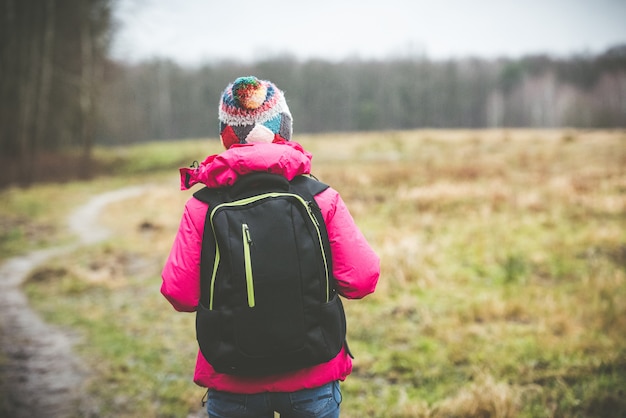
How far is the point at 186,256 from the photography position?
5.35 feet

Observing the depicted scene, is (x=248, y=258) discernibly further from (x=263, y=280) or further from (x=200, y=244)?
(x=200, y=244)

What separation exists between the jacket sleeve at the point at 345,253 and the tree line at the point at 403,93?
207 feet

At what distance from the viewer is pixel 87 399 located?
12.6 feet

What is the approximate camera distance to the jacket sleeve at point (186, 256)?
162cm

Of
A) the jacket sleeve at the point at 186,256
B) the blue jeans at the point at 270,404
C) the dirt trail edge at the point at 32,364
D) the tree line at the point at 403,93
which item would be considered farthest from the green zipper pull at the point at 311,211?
the tree line at the point at 403,93

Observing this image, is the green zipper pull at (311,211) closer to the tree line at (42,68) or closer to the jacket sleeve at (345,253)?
the jacket sleeve at (345,253)

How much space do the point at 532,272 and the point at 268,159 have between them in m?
6.54

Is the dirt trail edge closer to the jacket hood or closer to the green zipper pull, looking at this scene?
the jacket hood

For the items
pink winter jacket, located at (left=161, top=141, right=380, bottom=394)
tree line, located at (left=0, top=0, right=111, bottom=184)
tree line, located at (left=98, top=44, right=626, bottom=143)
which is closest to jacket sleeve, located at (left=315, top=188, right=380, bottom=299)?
pink winter jacket, located at (left=161, top=141, right=380, bottom=394)

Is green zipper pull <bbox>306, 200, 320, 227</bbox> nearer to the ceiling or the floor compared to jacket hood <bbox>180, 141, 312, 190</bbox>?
nearer to the floor

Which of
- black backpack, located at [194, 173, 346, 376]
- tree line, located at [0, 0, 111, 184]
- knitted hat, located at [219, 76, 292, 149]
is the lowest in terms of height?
black backpack, located at [194, 173, 346, 376]

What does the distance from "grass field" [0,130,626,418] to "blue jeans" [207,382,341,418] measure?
195 cm

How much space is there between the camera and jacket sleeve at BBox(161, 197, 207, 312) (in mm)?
1622

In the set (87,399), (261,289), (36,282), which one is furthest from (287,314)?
(36,282)
